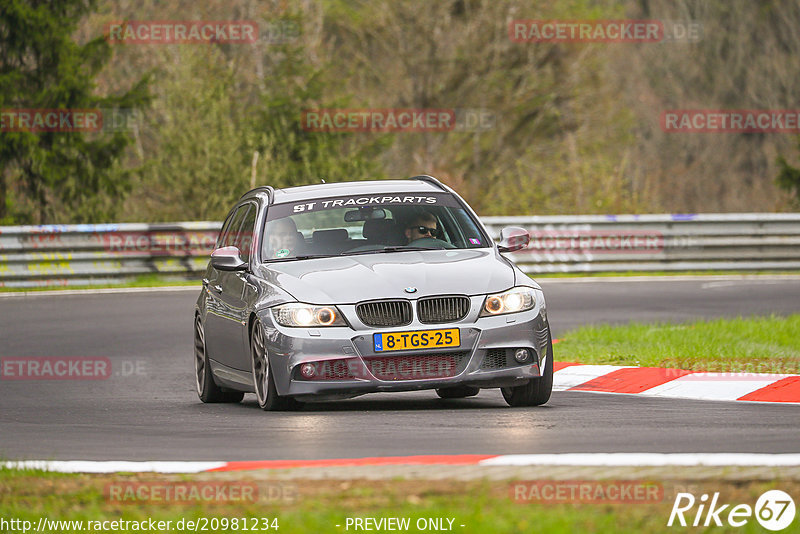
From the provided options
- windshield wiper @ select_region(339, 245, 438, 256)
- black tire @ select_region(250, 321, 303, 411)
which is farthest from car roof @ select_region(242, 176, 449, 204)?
black tire @ select_region(250, 321, 303, 411)

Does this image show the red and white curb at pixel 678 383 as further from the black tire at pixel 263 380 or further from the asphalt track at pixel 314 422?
the black tire at pixel 263 380

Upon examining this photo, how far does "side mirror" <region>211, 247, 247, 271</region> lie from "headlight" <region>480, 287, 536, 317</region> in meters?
2.07

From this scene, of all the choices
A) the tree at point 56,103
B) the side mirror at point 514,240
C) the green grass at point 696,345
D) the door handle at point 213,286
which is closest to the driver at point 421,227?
the side mirror at point 514,240

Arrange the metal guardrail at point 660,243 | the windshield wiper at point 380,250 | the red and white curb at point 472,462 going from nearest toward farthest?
the red and white curb at point 472,462 → the windshield wiper at point 380,250 → the metal guardrail at point 660,243

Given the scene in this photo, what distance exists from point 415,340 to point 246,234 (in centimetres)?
265

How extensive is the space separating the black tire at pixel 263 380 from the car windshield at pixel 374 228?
29.2 inches

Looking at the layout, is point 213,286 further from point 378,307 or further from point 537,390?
point 537,390

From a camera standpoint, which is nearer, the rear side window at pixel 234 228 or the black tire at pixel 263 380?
the black tire at pixel 263 380

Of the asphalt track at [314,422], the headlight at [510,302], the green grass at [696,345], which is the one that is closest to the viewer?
the asphalt track at [314,422]

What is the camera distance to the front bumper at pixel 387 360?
390 inches

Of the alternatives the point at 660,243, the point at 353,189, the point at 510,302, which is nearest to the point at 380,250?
the point at 353,189

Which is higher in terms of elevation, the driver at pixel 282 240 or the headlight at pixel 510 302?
the driver at pixel 282 240

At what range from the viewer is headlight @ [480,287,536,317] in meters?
10.1

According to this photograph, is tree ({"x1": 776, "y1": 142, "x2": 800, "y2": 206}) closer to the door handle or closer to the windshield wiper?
the door handle
